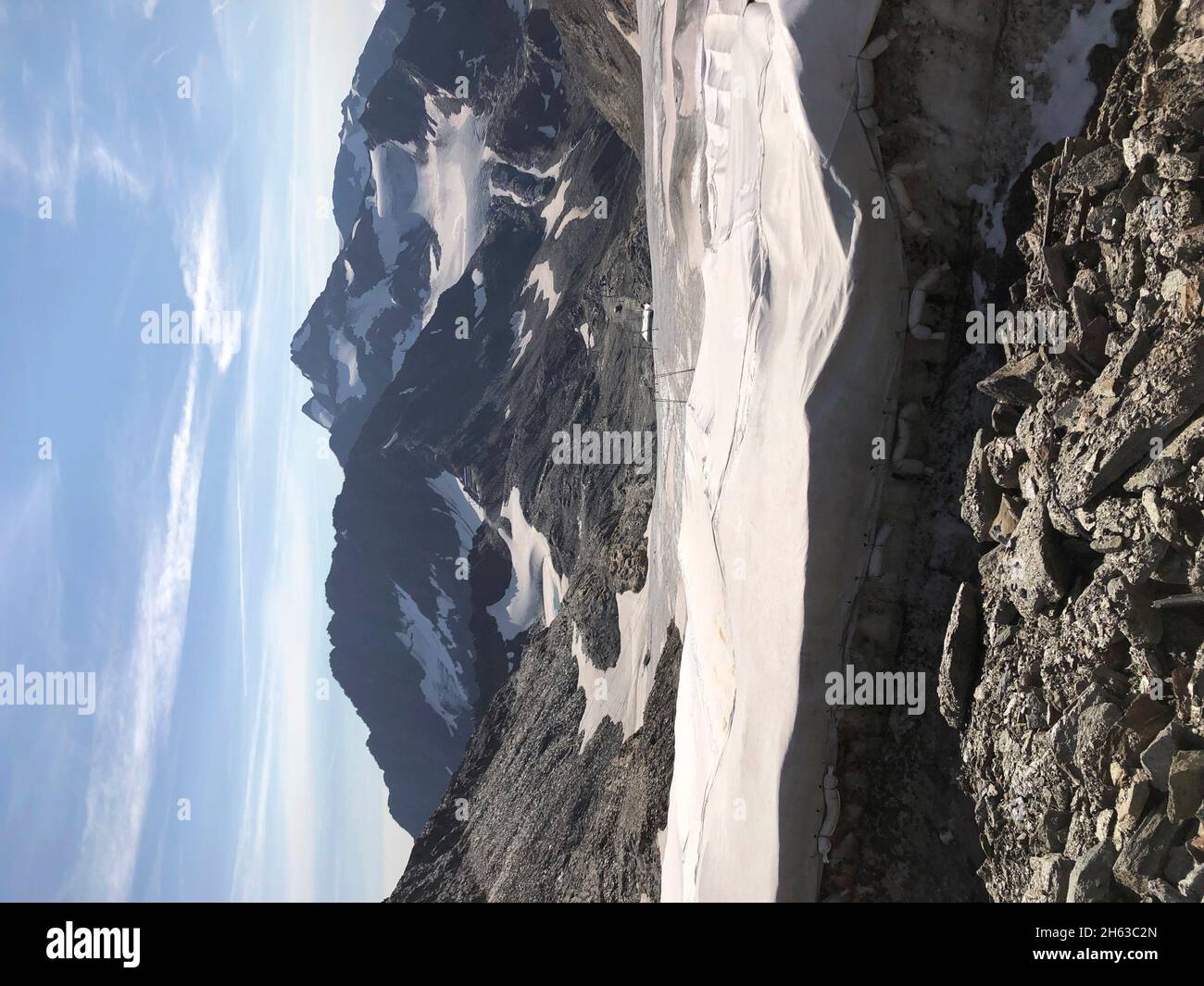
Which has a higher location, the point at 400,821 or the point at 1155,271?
the point at 1155,271

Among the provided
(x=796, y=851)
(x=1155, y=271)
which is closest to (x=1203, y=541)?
(x=1155, y=271)

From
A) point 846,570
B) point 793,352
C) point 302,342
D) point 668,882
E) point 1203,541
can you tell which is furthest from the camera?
point 302,342

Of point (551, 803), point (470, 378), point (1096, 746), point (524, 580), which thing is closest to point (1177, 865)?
point (1096, 746)

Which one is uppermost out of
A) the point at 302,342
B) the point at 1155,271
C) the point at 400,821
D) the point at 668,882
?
→ the point at 302,342

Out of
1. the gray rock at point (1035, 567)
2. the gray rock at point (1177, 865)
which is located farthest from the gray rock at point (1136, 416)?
the gray rock at point (1177, 865)

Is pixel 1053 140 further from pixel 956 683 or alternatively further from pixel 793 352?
pixel 956 683

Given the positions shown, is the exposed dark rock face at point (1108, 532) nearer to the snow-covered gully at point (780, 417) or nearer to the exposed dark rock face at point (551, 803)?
the snow-covered gully at point (780, 417)

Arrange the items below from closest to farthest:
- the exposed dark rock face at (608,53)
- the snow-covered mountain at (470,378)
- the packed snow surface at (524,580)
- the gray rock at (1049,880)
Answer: the gray rock at (1049,880) < the exposed dark rock face at (608,53) < the snow-covered mountain at (470,378) < the packed snow surface at (524,580)
